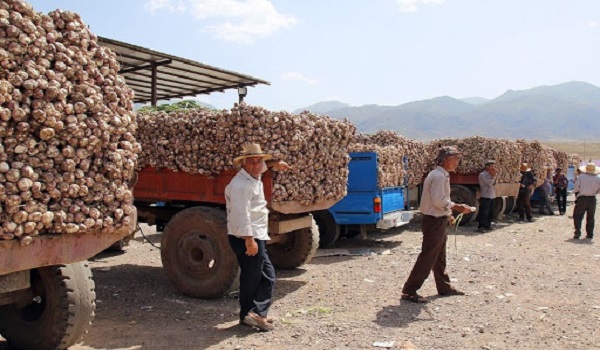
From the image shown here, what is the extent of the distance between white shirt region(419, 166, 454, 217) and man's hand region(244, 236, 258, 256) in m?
2.40

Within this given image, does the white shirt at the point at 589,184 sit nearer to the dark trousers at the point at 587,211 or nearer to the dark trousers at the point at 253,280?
the dark trousers at the point at 587,211

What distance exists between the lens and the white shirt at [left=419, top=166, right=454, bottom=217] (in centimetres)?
625

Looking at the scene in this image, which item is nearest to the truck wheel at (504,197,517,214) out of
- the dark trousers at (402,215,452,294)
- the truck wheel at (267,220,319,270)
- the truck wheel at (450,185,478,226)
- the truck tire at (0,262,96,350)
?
the truck wheel at (450,185,478,226)

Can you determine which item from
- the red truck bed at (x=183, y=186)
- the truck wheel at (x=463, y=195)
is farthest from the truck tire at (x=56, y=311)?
the truck wheel at (x=463, y=195)

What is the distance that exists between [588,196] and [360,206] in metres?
6.08

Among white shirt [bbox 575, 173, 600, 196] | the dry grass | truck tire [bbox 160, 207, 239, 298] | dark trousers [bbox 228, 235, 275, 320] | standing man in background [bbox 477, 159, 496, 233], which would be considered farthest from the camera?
the dry grass

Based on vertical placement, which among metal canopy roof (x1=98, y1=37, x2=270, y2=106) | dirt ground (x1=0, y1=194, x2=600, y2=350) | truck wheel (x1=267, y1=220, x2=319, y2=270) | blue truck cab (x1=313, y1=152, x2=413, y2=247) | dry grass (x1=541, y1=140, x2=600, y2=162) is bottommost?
dirt ground (x1=0, y1=194, x2=600, y2=350)

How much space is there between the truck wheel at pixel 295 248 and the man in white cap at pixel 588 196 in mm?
7679

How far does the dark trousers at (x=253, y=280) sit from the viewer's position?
5188mm

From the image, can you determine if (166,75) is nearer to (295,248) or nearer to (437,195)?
(295,248)

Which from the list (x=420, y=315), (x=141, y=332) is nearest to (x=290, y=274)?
(x=420, y=315)

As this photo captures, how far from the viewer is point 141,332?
528 cm

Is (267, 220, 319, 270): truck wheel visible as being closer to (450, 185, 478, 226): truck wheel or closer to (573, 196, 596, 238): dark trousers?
(450, 185, 478, 226): truck wheel

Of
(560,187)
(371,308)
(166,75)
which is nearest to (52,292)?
(371,308)
